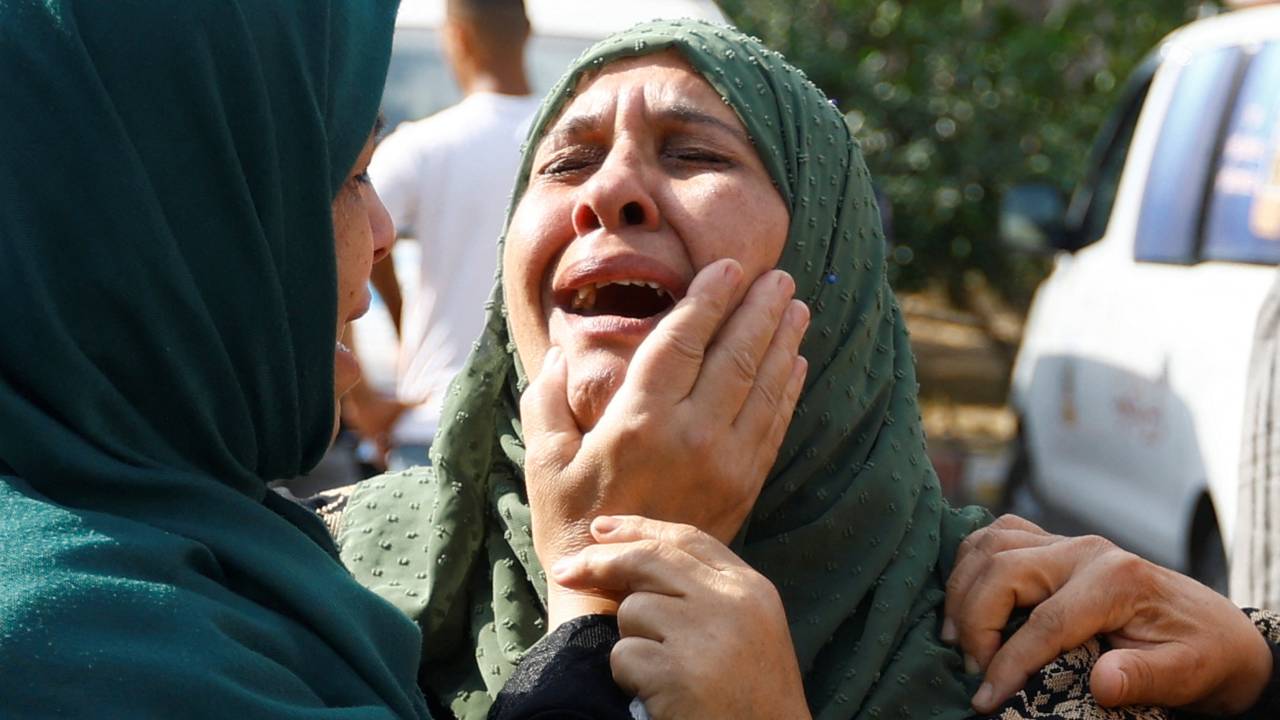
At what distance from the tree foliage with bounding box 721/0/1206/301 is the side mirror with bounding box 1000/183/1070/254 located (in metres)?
4.01

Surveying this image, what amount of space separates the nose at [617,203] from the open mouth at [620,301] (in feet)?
0.29

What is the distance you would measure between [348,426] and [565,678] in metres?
4.10

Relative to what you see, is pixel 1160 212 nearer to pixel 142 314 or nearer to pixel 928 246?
pixel 142 314

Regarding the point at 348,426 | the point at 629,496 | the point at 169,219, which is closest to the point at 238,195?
the point at 169,219

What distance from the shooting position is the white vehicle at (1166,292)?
4.84m

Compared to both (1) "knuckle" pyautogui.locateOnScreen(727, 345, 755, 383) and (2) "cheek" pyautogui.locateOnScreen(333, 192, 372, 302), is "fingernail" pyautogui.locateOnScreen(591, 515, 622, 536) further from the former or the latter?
(2) "cheek" pyautogui.locateOnScreen(333, 192, 372, 302)

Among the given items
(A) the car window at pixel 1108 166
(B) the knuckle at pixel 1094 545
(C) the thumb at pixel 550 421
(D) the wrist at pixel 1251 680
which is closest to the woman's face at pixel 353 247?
(C) the thumb at pixel 550 421

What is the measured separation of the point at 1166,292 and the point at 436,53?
284 cm

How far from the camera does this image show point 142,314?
1.64 metres

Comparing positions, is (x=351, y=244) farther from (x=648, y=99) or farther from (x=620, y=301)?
(x=648, y=99)

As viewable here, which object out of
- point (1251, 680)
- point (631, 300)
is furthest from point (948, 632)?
point (631, 300)

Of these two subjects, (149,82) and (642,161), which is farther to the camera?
(642,161)

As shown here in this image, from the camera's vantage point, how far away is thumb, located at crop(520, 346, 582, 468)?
→ 2.14 meters

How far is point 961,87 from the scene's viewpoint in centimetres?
1106
